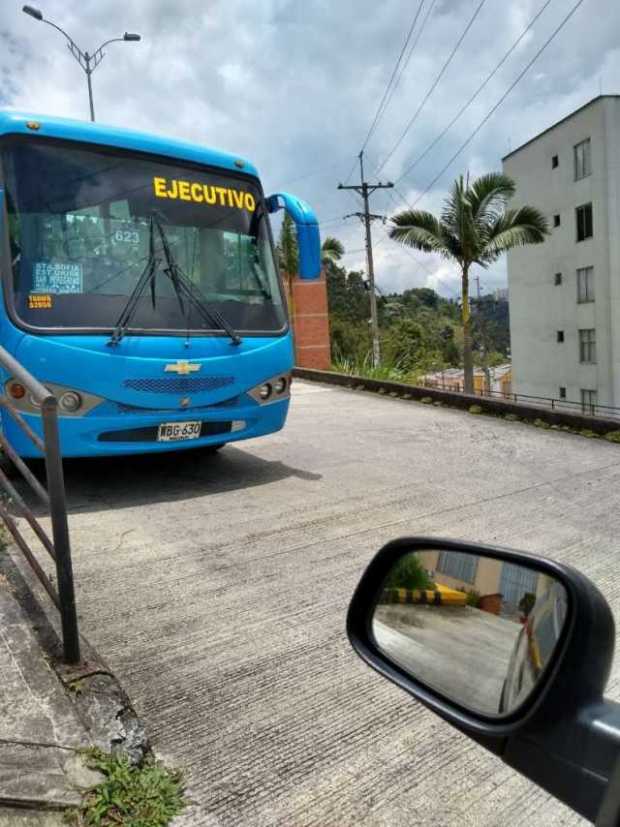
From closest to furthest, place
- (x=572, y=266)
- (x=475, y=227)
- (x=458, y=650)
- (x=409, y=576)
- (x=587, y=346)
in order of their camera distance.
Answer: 1. (x=458, y=650)
2. (x=409, y=576)
3. (x=475, y=227)
4. (x=587, y=346)
5. (x=572, y=266)

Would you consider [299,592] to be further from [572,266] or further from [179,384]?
[572,266]

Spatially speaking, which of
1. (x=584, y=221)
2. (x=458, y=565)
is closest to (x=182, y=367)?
(x=458, y=565)

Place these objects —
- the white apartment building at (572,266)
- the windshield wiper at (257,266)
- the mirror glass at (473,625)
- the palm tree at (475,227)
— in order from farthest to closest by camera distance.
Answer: the white apartment building at (572,266), the palm tree at (475,227), the windshield wiper at (257,266), the mirror glass at (473,625)

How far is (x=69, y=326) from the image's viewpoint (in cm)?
467

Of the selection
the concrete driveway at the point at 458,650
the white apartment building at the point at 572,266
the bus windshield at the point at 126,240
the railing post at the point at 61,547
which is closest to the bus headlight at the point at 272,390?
the bus windshield at the point at 126,240

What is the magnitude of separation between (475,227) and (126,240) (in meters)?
12.0

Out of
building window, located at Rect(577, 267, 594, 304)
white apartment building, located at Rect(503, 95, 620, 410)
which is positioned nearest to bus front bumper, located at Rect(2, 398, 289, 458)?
Result: white apartment building, located at Rect(503, 95, 620, 410)

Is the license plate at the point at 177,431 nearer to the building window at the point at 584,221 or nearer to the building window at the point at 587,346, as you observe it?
the building window at the point at 587,346

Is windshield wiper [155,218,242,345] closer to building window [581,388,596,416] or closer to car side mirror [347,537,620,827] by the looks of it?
car side mirror [347,537,620,827]

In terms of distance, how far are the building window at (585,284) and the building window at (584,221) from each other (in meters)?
1.32

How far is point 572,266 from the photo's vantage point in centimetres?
2722

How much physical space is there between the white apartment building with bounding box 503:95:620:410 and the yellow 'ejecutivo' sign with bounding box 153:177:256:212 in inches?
907

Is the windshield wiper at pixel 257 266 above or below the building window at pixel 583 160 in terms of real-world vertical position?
below

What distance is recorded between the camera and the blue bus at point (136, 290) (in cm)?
464
